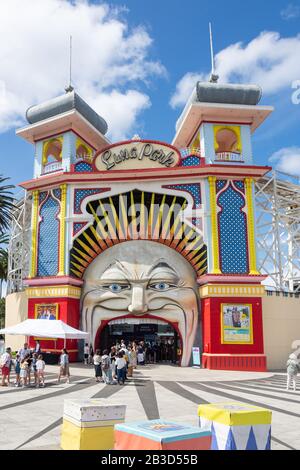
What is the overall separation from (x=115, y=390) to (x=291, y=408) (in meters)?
6.60

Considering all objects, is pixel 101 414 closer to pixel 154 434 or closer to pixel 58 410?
pixel 154 434

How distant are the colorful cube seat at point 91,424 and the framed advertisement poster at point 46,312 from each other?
69.6 feet

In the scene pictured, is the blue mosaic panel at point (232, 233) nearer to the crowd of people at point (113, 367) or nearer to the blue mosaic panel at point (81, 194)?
the blue mosaic panel at point (81, 194)

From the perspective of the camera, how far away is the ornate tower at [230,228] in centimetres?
Result: 2531

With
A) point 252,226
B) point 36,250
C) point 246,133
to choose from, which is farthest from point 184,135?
point 36,250

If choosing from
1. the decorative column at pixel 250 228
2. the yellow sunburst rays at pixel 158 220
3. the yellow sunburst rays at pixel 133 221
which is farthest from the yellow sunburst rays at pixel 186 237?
the decorative column at pixel 250 228

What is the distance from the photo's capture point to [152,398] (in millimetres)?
14039

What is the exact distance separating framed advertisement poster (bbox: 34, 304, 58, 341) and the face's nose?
5054 millimetres

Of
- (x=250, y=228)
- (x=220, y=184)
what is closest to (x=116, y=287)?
(x=250, y=228)

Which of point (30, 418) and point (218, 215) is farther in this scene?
point (218, 215)

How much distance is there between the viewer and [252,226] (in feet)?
88.7

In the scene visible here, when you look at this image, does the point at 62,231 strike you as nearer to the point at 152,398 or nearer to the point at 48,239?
the point at 48,239

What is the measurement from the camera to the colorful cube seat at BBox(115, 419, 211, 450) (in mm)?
4926

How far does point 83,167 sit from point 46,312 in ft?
33.9
